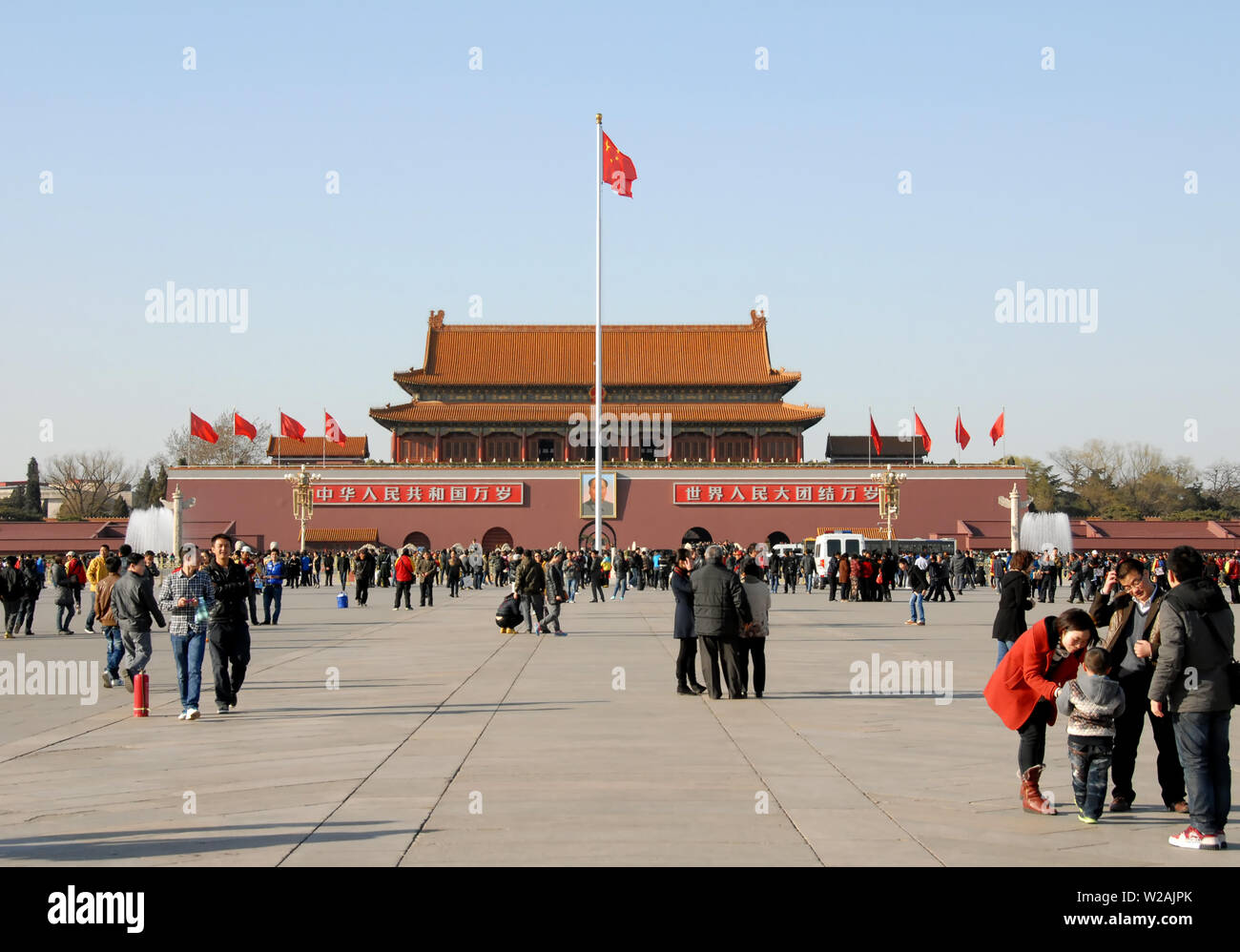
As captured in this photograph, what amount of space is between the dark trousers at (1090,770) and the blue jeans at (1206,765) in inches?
19.3

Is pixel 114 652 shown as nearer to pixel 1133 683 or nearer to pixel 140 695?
Result: pixel 140 695

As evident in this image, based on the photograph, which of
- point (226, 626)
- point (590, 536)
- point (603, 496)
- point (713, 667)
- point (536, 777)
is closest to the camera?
point (536, 777)

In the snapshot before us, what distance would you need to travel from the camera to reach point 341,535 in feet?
190

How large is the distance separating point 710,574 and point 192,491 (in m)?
A: 49.4

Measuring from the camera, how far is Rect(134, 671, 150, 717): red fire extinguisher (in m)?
11.8

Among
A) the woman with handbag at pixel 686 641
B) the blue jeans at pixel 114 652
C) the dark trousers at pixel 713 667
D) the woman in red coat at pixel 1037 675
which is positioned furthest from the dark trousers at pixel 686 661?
the blue jeans at pixel 114 652

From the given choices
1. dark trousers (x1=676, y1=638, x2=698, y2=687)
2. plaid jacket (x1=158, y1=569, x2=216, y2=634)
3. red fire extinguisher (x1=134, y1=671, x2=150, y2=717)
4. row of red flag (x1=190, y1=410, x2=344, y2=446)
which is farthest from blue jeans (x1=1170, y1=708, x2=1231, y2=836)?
row of red flag (x1=190, y1=410, x2=344, y2=446)

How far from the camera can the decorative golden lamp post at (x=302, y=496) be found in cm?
5612

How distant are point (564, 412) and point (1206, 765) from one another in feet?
183

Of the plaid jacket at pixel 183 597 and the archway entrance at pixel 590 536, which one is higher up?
the archway entrance at pixel 590 536

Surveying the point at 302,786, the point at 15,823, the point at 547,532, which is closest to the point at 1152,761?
the point at 302,786
